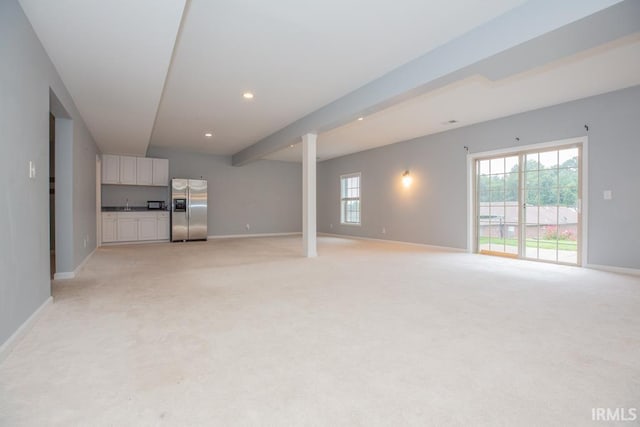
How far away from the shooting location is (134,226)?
26.4 feet

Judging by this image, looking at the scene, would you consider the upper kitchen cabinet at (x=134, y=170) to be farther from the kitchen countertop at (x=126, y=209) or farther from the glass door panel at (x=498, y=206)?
the glass door panel at (x=498, y=206)

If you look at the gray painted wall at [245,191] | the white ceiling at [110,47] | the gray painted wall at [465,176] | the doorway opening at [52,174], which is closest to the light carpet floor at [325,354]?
the gray painted wall at [465,176]

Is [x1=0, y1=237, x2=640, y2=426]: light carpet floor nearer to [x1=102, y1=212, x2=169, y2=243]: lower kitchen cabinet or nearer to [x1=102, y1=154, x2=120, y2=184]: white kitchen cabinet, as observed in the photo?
[x1=102, y1=212, x2=169, y2=243]: lower kitchen cabinet

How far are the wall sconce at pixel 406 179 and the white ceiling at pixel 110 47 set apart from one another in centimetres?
554

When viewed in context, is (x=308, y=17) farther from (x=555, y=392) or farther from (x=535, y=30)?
(x=555, y=392)

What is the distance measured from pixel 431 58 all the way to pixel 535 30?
102 cm

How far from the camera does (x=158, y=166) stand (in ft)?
27.9

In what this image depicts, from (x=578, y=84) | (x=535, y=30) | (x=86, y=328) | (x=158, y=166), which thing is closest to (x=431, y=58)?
(x=535, y=30)

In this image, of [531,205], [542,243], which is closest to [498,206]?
[531,205]

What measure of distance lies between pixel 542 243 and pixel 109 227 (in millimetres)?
9092

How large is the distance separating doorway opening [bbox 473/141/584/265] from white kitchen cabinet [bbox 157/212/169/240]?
7.42 meters

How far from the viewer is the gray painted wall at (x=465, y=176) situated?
178 inches

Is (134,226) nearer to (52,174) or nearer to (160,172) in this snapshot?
(160,172)

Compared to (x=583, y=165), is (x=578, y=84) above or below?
above
